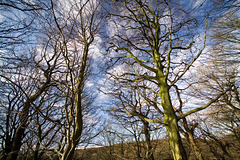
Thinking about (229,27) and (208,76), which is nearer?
(229,27)

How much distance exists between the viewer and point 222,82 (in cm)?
934

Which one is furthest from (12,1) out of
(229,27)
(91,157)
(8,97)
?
(91,157)

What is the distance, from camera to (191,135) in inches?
285

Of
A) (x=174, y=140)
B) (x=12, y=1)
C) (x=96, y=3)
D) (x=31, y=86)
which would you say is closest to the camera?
(x=174, y=140)

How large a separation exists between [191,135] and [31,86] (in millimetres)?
10294

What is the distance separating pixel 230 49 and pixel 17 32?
10531 millimetres

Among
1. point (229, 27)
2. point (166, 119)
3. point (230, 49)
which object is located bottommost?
point (166, 119)

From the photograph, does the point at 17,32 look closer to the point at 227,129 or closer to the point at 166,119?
the point at 166,119

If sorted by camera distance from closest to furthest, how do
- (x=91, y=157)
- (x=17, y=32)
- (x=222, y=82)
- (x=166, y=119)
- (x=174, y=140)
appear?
(x=174, y=140) < (x=166, y=119) < (x=17, y=32) < (x=222, y=82) < (x=91, y=157)

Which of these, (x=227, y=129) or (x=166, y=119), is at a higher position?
A: (x=227, y=129)

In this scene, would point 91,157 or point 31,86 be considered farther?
point 91,157

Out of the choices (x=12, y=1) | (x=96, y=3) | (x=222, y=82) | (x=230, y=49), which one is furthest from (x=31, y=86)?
(x=222, y=82)

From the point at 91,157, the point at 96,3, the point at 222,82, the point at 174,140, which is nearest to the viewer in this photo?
the point at 174,140

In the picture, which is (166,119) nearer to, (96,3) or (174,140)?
(174,140)
